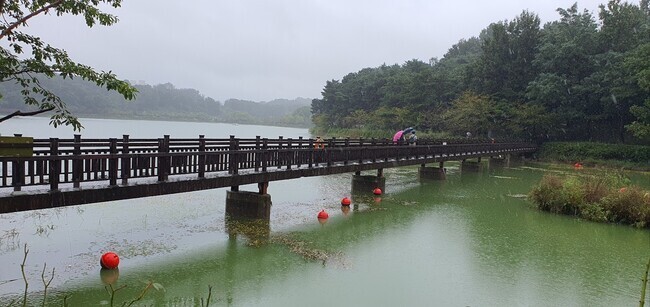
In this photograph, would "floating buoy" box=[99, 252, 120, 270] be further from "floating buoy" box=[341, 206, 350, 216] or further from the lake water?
"floating buoy" box=[341, 206, 350, 216]

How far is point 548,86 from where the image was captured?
47344mm

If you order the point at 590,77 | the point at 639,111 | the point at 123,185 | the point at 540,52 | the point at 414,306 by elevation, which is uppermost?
the point at 540,52

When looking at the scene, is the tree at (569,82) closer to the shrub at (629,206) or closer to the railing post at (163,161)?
the shrub at (629,206)

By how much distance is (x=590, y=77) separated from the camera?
46969 millimetres

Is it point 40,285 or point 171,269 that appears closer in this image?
point 40,285

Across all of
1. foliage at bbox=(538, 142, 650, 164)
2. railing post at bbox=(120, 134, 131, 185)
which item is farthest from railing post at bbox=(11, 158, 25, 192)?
foliage at bbox=(538, 142, 650, 164)

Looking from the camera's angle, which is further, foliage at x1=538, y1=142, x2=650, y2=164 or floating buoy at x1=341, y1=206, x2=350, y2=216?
foliage at x1=538, y1=142, x2=650, y2=164

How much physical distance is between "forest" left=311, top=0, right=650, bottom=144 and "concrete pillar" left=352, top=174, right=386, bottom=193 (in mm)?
25102

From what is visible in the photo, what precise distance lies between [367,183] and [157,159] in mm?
11224

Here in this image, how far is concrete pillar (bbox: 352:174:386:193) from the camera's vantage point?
21.0 meters

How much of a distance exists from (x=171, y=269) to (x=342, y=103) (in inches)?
3225

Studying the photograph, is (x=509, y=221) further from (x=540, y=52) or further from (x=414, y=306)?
(x=540, y=52)

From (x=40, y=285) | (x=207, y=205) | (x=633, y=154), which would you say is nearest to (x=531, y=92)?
(x=633, y=154)

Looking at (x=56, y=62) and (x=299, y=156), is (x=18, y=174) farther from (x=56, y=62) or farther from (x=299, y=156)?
(x=299, y=156)
